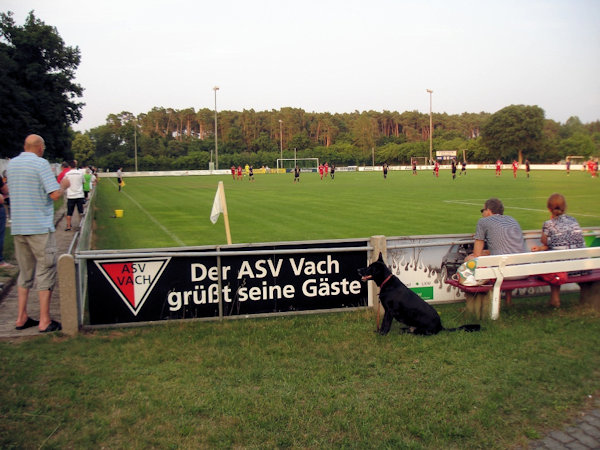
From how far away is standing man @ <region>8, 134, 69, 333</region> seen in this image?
6094 mm

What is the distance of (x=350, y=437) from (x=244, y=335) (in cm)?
253

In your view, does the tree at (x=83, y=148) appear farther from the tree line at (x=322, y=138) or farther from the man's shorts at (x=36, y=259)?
the man's shorts at (x=36, y=259)

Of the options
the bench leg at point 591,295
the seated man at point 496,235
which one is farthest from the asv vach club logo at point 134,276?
the bench leg at point 591,295

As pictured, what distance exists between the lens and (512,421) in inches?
162

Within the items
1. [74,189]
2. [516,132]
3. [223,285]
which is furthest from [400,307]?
[516,132]

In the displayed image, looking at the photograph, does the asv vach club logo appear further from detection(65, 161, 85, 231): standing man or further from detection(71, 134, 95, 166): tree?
detection(71, 134, 95, 166): tree

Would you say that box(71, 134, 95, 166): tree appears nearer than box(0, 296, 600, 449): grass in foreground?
No

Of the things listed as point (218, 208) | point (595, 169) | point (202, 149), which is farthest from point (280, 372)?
point (202, 149)

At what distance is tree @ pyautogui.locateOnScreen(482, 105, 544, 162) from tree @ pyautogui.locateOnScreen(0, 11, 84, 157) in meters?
73.3

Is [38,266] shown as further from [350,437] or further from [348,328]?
[350,437]

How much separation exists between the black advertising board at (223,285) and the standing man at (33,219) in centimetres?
51

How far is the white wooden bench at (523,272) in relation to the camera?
644cm

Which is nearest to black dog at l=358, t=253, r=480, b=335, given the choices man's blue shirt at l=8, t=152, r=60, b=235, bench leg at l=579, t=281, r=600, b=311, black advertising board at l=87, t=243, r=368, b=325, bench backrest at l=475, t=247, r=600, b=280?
bench backrest at l=475, t=247, r=600, b=280

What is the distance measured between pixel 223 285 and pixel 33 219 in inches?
93.1
